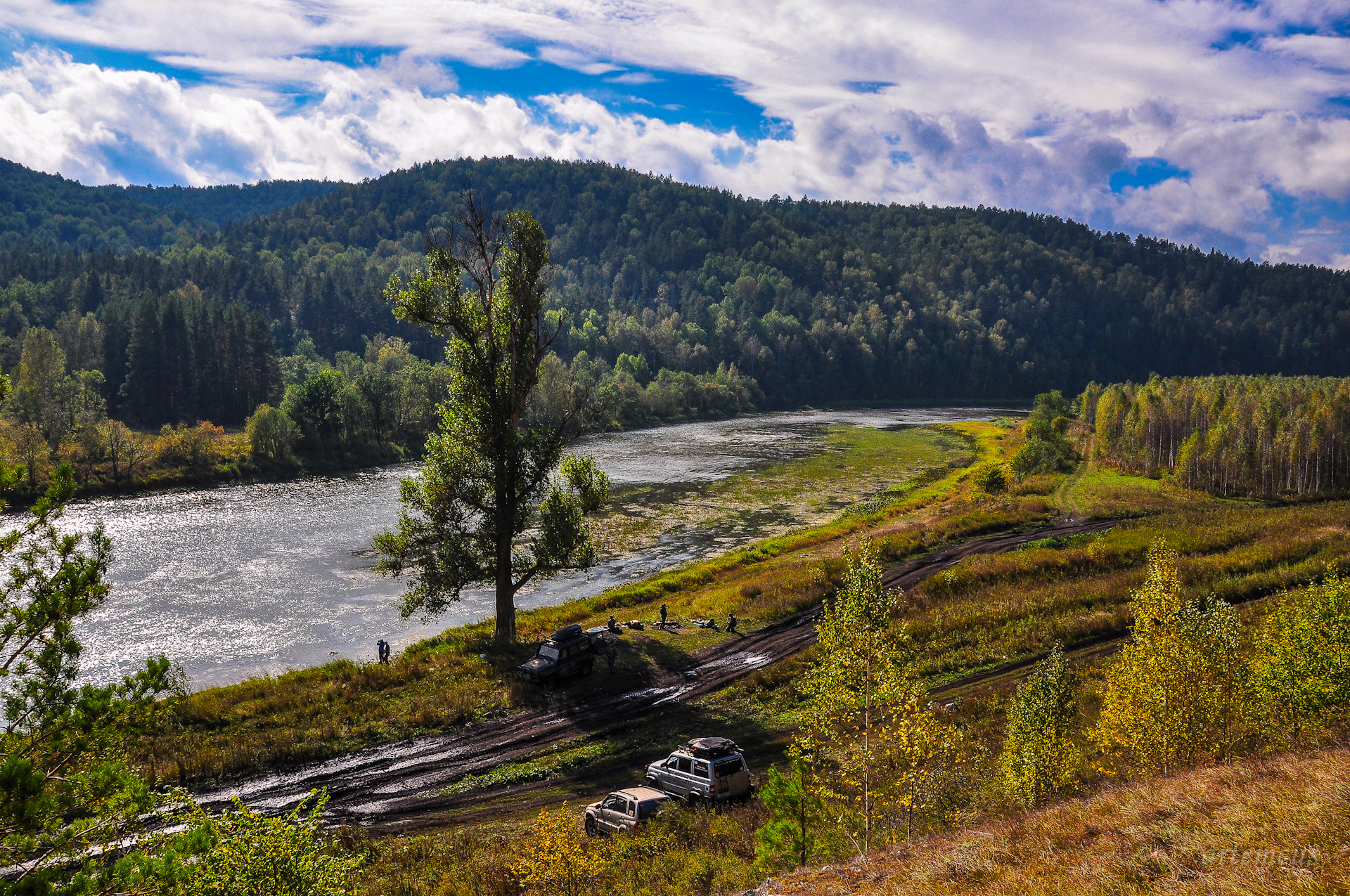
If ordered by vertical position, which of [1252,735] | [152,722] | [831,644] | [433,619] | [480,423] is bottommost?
[433,619]

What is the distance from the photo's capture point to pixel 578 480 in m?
39.4

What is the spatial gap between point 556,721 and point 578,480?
12769mm

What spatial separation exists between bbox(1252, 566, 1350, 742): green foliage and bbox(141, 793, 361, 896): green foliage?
28167mm

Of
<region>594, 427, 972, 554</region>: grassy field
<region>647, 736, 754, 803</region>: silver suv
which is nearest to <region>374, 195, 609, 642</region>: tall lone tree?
<region>647, 736, 754, 803</region>: silver suv

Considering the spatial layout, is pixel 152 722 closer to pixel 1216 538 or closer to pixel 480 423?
pixel 480 423

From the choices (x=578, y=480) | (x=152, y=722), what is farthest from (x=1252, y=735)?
(x=152, y=722)

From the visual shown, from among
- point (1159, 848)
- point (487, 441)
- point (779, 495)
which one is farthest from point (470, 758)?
point (779, 495)

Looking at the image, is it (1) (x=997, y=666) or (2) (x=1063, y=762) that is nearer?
(2) (x=1063, y=762)

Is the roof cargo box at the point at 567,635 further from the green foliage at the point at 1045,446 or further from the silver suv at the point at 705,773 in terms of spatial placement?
the green foliage at the point at 1045,446

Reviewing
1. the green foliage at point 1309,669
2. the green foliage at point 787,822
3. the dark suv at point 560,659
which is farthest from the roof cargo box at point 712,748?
the green foliage at point 1309,669

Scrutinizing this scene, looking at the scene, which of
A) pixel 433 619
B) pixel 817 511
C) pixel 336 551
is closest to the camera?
pixel 433 619

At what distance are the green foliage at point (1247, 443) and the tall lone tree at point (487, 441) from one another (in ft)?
290

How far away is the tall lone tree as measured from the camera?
37250 millimetres

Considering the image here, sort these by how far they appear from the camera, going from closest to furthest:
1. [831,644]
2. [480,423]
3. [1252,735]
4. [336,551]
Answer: [831,644]
[1252,735]
[480,423]
[336,551]
